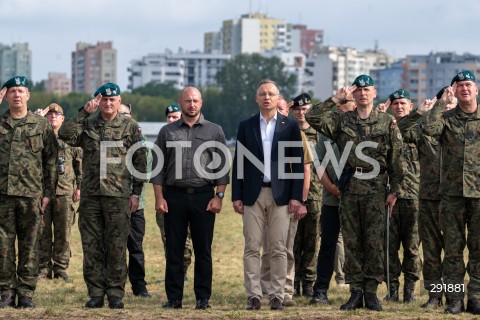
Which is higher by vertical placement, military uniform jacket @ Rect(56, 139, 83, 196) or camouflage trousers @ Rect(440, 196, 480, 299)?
military uniform jacket @ Rect(56, 139, 83, 196)

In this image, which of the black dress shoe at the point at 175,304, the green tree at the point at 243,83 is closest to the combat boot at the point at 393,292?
the black dress shoe at the point at 175,304

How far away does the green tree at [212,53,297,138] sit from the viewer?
175 metres

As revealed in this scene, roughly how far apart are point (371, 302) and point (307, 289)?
7.81 ft

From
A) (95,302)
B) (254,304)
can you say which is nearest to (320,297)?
(254,304)

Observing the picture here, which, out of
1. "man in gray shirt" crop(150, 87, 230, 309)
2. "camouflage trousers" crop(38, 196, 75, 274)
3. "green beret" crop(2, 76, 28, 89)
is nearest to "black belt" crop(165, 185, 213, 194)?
"man in gray shirt" crop(150, 87, 230, 309)

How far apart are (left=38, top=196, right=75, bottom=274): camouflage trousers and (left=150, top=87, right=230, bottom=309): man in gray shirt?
4292 mm

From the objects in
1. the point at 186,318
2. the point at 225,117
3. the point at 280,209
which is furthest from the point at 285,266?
the point at 225,117

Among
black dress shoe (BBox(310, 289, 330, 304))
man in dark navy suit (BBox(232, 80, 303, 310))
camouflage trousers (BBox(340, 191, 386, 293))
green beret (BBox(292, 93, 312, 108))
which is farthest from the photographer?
green beret (BBox(292, 93, 312, 108))

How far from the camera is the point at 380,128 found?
14156 millimetres

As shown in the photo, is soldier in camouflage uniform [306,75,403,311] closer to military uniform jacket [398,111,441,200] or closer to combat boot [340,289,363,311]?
combat boot [340,289,363,311]

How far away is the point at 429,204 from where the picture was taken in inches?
591

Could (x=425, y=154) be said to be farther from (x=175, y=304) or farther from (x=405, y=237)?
(x=175, y=304)

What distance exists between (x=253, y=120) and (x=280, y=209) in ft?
3.30

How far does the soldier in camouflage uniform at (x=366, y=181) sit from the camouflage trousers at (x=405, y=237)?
169 cm
